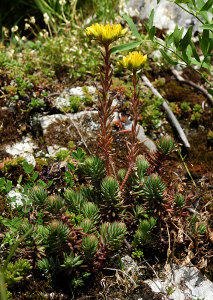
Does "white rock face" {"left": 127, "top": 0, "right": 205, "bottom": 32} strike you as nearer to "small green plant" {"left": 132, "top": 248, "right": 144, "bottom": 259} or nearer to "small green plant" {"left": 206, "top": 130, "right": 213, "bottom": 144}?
Result: "small green plant" {"left": 206, "top": 130, "right": 213, "bottom": 144}

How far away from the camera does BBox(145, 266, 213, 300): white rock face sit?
234cm

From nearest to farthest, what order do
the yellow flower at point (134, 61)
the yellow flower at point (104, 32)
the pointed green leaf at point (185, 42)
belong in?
1. the yellow flower at point (104, 32)
2. the yellow flower at point (134, 61)
3. the pointed green leaf at point (185, 42)

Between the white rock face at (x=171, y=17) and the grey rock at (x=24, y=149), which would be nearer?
the grey rock at (x=24, y=149)

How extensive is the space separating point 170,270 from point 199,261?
324mm

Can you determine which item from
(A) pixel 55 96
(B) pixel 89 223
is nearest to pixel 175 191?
(B) pixel 89 223

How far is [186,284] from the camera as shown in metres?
2.43

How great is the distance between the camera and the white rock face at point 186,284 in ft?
7.69

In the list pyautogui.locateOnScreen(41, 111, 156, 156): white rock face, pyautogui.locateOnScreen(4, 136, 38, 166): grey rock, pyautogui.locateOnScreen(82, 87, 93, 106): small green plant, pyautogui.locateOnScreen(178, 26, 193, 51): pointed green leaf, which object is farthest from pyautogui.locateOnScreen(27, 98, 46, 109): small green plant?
pyautogui.locateOnScreen(178, 26, 193, 51): pointed green leaf

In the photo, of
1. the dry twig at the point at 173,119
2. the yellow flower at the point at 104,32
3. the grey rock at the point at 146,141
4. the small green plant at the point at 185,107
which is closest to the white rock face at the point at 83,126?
the grey rock at the point at 146,141

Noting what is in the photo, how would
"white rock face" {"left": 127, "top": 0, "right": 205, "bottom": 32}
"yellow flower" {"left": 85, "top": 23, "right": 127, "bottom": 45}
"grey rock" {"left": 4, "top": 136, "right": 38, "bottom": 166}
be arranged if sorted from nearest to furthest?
1. "yellow flower" {"left": 85, "top": 23, "right": 127, "bottom": 45}
2. "grey rock" {"left": 4, "top": 136, "right": 38, "bottom": 166}
3. "white rock face" {"left": 127, "top": 0, "right": 205, "bottom": 32}

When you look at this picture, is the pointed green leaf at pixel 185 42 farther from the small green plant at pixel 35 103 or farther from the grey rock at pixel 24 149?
the grey rock at pixel 24 149

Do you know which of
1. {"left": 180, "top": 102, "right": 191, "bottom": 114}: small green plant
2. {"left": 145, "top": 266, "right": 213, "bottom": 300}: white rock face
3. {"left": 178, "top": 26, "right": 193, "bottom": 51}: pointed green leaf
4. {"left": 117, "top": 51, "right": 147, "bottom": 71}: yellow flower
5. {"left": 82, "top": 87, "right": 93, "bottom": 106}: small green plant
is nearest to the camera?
{"left": 117, "top": 51, "right": 147, "bottom": 71}: yellow flower

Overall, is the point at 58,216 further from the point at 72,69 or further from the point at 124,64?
the point at 72,69

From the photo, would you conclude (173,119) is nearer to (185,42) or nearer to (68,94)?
(185,42)
